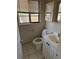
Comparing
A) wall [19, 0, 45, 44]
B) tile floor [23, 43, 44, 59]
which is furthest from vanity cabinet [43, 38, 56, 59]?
wall [19, 0, 45, 44]

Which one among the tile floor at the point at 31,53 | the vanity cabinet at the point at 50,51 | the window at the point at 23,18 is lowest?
the tile floor at the point at 31,53

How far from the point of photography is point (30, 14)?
5039mm

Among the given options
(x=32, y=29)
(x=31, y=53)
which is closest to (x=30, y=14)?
(x=32, y=29)

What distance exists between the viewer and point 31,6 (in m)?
4.93

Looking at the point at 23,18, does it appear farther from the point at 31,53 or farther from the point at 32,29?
the point at 31,53

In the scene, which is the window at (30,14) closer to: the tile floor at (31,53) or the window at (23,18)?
the window at (23,18)

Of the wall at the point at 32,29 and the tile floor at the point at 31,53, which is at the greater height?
the wall at the point at 32,29

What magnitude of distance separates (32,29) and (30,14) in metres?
0.64

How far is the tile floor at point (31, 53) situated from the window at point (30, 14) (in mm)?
1008

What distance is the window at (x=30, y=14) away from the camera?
4883 millimetres

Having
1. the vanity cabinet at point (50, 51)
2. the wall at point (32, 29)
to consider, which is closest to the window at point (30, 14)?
the wall at point (32, 29)

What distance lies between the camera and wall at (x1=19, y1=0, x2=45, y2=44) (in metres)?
4.93

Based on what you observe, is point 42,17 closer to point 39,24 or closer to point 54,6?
point 39,24
